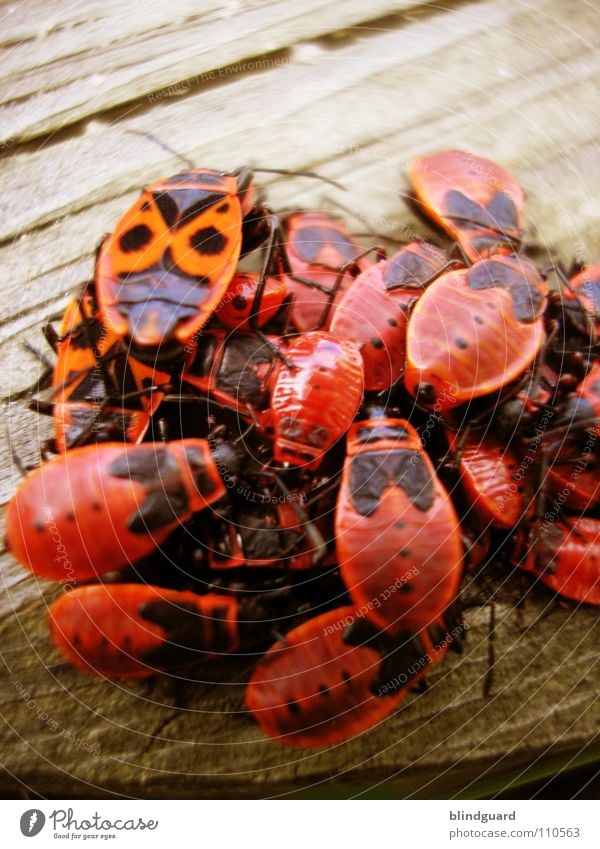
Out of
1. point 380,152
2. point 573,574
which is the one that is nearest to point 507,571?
point 573,574

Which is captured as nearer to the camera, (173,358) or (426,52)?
(173,358)

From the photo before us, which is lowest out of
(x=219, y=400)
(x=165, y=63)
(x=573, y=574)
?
(x=573, y=574)

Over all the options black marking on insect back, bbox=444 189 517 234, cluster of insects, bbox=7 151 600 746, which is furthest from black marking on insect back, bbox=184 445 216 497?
black marking on insect back, bbox=444 189 517 234

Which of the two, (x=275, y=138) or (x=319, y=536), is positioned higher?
(x=275, y=138)

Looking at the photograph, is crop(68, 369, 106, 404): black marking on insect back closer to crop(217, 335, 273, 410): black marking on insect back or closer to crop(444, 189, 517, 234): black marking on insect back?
crop(217, 335, 273, 410): black marking on insect back

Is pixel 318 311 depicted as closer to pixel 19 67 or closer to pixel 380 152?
pixel 380 152

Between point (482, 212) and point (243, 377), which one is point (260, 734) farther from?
point (482, 212)
